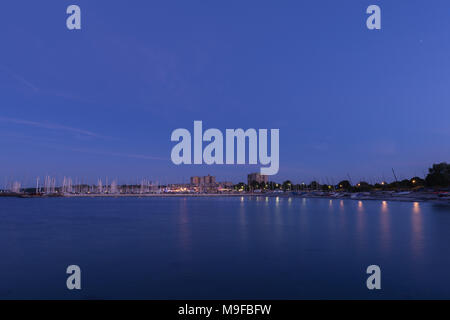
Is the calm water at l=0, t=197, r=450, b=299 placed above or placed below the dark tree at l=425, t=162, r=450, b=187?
below

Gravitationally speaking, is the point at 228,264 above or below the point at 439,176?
below

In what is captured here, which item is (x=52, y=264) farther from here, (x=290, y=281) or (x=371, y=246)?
(x=371, y=246)

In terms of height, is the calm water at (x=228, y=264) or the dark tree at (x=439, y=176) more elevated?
the dark tree at (x=439, y=176)

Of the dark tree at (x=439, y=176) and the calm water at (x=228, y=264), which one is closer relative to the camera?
the calm water at (x=228, y=264)

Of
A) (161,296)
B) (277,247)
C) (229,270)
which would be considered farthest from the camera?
(277,247)

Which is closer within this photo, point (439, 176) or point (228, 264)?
point (228, 264)

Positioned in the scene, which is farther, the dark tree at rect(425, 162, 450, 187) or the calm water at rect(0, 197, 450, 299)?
the dark tree at rect(425, 162, 450, 187)

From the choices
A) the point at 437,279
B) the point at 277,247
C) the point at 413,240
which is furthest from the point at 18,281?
the point at 413,240

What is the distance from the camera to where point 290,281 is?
44.4 feet

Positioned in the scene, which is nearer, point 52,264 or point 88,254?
point 52,264

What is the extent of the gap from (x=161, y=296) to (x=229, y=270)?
4497 millimetres

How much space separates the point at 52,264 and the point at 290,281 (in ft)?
42.5

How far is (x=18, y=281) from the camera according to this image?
45.6 feet
